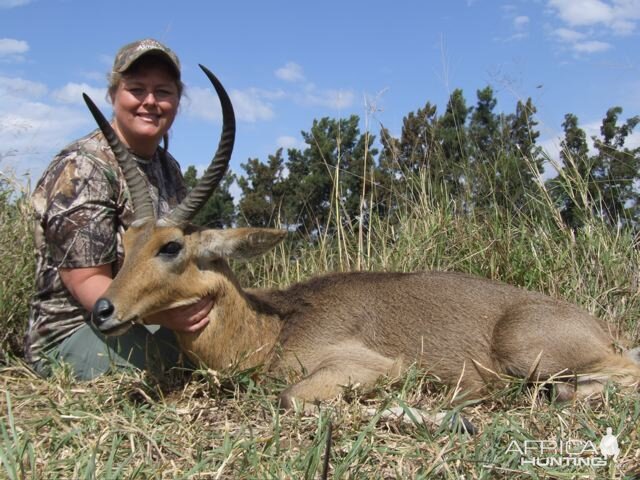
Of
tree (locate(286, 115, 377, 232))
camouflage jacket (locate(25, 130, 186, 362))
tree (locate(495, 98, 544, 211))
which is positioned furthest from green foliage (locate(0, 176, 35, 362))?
tree (locate(495, 98, 544, 211))

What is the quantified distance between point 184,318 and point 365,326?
1411mm

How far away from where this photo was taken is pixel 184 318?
16.2 ft

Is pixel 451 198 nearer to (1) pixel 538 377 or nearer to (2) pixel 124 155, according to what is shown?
(1) pixel 538 377

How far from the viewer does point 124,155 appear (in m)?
5.18

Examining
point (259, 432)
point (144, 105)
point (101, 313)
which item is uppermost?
point (144, 105)

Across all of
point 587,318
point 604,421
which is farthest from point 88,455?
point 587,318

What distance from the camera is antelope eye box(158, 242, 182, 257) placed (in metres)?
4.84

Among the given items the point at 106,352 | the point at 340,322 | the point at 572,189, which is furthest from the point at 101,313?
the point at 572,189

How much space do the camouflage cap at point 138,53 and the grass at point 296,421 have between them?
2352 millimetres

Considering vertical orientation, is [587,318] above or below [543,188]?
below

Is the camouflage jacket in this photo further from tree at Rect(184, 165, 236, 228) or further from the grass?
tree at Rect(184, 165, 236, 228)

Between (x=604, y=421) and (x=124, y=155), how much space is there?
12.3 ft

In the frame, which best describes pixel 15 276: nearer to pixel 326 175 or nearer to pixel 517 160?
pixel 517 160

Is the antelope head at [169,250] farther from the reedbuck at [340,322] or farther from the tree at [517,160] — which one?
the tree at [517,160]
